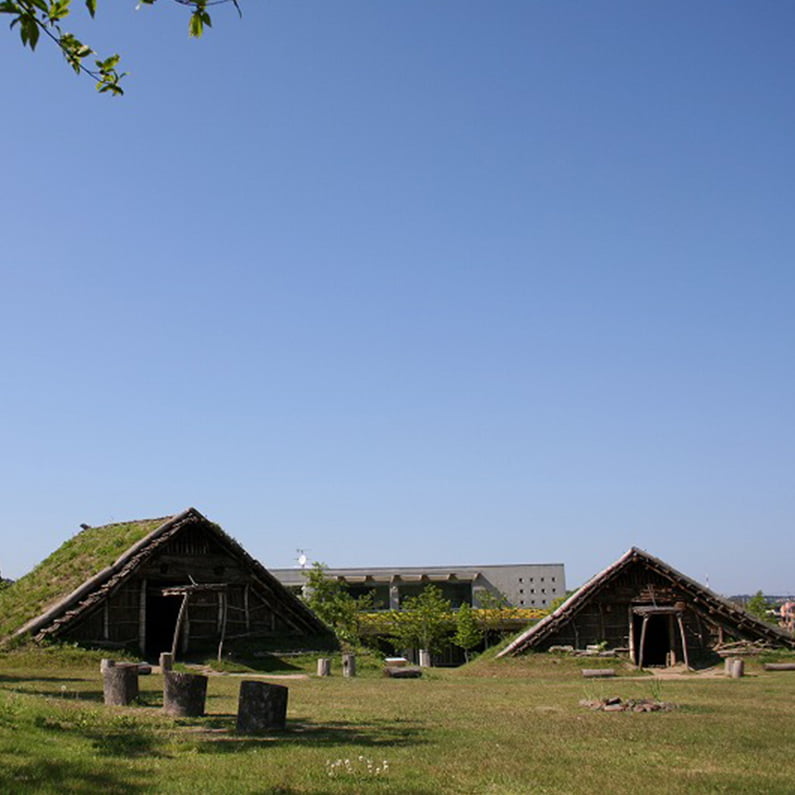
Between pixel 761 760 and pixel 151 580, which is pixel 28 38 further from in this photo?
pixel 151 580

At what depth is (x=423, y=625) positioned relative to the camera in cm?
5531

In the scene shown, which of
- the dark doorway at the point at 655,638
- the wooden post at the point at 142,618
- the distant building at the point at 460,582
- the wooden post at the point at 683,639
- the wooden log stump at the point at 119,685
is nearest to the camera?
the wooden log stump at the point at 119,685

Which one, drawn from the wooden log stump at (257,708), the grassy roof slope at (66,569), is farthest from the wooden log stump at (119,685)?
the grassy roof slope at (66,569)

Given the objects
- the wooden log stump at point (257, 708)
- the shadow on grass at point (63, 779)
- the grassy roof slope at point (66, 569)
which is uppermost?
the grassy roof slope at point (66, 569)

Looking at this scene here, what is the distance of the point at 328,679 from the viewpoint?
27250 mm

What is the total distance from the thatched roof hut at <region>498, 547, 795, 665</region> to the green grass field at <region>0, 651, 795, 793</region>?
14386mm

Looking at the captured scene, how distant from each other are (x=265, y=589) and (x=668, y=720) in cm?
2168

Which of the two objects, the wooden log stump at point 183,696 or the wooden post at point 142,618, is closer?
the wooden log stump at point 183,696

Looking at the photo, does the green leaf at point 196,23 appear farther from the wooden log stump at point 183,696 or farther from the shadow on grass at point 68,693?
the shadow on grass at point 68,693

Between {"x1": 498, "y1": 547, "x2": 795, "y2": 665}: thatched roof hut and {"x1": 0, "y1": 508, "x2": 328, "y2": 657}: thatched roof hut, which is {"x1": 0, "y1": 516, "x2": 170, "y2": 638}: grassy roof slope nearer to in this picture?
{"x1": 0, "y1": 508, "x2": 328, "y2": 657}: thatched roof hut

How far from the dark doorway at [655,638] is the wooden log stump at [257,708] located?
25.9m

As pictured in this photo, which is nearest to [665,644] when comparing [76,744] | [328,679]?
[328,679]

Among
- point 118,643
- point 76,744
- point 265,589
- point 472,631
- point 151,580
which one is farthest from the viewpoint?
point 472,631

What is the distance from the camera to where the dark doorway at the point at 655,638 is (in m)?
36.6
